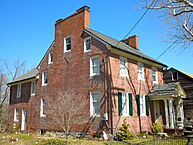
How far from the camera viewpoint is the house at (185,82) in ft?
86.7

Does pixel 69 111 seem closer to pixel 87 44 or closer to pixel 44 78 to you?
pixel 87 44

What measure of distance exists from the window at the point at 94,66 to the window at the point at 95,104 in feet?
6.00

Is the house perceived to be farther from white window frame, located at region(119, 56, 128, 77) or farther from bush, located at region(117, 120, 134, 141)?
bush, located at region(117, 120, 134, 141)

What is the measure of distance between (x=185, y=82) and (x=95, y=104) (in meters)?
14.3

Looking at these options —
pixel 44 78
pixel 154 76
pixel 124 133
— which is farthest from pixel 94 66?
pixel 154 76

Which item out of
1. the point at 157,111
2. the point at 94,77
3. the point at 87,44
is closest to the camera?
the point at 94,77

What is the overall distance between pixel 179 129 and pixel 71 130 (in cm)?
987

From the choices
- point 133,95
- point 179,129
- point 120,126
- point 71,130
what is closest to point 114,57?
point 133,95

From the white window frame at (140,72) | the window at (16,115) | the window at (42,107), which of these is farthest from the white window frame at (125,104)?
the window at (16,115)

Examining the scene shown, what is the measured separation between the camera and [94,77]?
63.2ft

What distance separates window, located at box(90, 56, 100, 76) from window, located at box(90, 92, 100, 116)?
1829 millimetres

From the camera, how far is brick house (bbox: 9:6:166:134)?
18391 millimetres

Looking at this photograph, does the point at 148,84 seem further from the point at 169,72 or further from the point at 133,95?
the point at 169,72

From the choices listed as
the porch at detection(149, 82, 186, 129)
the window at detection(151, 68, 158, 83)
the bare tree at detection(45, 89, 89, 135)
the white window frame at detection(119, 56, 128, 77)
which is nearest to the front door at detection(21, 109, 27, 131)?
the bare tree at detection(45, 89, 89, 135)
